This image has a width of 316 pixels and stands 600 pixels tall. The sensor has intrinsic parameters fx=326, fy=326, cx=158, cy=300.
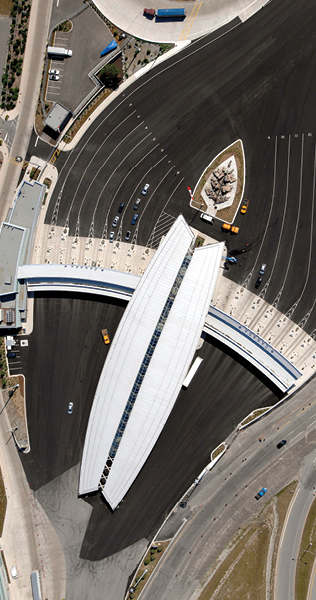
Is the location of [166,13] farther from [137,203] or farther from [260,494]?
[260,494]

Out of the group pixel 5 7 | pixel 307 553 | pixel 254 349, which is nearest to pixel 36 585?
pixel 307 553

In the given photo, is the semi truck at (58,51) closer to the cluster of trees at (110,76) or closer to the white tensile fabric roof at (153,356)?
the cluster of trees at (110,76)

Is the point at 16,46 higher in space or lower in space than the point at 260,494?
higher

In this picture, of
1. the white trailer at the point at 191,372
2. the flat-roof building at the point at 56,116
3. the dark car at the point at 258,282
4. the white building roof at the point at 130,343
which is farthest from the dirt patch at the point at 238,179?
the flat-roof building at the point at 56,116

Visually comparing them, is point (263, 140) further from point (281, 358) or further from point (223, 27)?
point (281, 358)

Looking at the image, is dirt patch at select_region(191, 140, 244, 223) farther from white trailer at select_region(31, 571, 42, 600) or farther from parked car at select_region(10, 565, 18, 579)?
parked car at select_region(10, 565, 18, 579)

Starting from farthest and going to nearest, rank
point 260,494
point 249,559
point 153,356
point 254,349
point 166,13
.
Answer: point 166,13
point 260,494
point 249,559
point 254,349
point 153,356

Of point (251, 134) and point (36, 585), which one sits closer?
point (36, 585)
